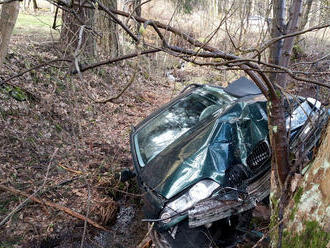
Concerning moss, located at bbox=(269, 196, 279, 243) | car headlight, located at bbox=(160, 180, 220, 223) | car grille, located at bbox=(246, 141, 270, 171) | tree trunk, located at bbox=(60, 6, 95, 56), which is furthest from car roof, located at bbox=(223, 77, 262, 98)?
tree trunk, located at bbox=(60, 6, 95, 56)

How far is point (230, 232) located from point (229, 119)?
46.9 inches

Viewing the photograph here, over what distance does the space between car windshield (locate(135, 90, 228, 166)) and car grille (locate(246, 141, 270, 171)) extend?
765mm

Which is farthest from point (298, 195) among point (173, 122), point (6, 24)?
point (6, 24)

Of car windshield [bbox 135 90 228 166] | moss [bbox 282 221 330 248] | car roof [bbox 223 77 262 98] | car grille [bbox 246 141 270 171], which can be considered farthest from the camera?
car roof [bbox 223 77 262 98]

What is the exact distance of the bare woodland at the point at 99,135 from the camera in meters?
2.05

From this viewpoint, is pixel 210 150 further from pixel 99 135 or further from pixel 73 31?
pixel 73 31

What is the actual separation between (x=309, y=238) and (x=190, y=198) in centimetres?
113

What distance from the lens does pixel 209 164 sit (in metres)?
3.01

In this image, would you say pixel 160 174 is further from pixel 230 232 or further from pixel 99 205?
pixel 99 205

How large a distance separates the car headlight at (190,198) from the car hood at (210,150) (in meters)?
0.06

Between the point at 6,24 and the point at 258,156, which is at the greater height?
the point at 6,24

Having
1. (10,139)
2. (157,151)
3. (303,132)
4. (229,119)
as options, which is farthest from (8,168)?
(303,132)

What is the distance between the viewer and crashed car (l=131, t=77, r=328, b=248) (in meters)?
2.77

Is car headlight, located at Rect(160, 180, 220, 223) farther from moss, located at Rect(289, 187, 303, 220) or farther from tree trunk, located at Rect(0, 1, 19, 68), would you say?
tree trunk, located at Rect(0, 1, 19, 68)
